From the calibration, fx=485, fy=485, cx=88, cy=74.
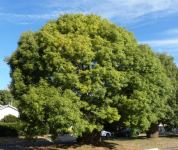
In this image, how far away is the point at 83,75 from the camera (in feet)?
117

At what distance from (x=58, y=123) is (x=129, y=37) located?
10370 mm

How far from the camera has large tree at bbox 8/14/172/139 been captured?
114 feet

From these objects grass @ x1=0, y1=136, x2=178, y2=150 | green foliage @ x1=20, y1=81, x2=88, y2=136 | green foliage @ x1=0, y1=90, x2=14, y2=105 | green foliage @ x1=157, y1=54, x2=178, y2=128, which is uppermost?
green foliage @ x1=0, y1=90, x2=14, y2=105

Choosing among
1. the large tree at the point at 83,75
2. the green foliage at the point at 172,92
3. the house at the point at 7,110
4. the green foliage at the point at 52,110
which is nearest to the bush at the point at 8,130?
the green foliage at the point at 172,92

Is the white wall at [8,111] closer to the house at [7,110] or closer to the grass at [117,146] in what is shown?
the house at [7,110]

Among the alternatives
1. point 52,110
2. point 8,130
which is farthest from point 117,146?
point 8,130

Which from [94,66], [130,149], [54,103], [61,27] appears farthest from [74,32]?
[130,149]

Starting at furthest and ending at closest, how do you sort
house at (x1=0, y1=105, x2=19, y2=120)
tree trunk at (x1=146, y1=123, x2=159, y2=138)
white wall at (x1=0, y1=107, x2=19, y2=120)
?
house at (x1=0, y1=105, x2=19, y2=120), white wall at (x1=0, y1=107, x2=19, y2=120), tree trunk at (x1=146, y1=123, x2=159, y2=138)

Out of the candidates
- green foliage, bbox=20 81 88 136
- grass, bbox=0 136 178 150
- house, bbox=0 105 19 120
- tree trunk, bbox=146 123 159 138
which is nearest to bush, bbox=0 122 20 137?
grass, bbox=0 136 178 150

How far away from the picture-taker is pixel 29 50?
1473 inches

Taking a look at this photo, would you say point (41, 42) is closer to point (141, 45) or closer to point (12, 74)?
point (12, 74)

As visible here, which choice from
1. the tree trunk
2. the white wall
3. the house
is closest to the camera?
the tree trunk

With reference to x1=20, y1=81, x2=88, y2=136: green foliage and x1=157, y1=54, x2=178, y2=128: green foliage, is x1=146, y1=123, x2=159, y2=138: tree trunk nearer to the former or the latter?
x1=157, y1=54, x2=178, y2=128: green foliage

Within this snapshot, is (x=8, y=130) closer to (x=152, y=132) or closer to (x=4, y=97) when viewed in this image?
(x=152, y=132)
